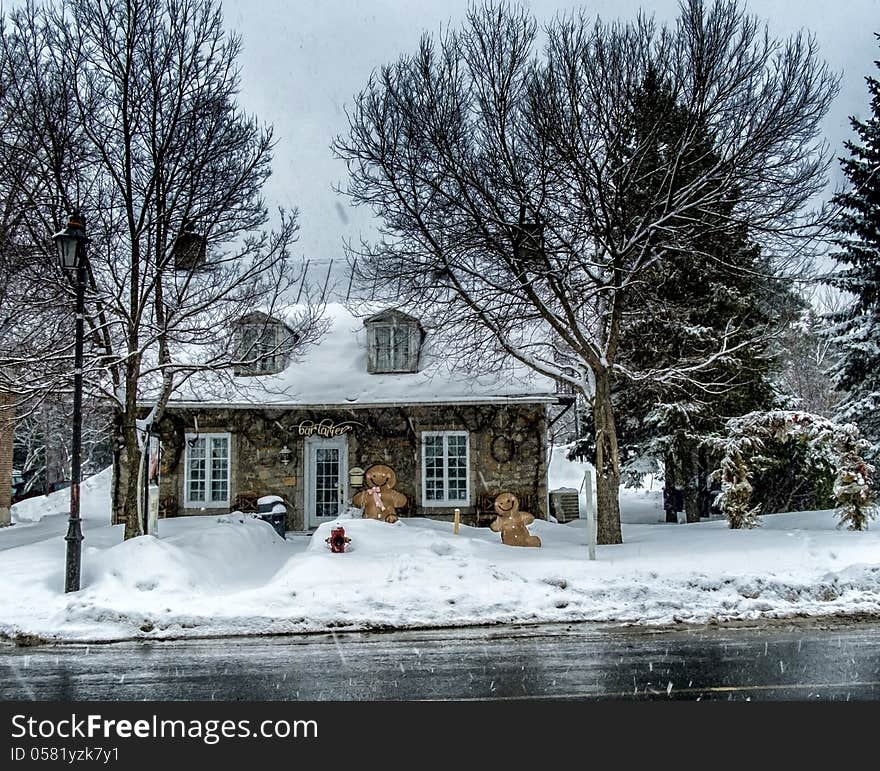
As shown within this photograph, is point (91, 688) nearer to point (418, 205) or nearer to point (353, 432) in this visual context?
point (418, 205)

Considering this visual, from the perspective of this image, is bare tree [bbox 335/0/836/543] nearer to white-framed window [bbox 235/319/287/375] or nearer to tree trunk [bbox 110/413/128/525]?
white-framed window [bbox 235/319/287/375]

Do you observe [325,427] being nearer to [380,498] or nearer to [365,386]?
[365,386]

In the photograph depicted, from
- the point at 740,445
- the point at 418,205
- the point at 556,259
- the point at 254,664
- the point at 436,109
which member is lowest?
the point at 254,664

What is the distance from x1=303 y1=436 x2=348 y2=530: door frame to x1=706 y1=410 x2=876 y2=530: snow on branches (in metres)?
9.00

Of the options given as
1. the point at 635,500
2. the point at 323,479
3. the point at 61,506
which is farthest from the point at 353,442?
the point at 635,500

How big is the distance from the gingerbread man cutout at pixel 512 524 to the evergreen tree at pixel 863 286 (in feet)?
36.6

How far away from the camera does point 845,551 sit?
1219 cm

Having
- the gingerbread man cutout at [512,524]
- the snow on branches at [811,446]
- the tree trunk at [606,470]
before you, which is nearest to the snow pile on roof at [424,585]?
the gingerbread man cutout at [512,524]

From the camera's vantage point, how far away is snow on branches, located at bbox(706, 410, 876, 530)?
14.2 metres

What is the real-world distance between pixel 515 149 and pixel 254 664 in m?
9.83

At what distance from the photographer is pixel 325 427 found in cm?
1953

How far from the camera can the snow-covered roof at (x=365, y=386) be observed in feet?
61.0

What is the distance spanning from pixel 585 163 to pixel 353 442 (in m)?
9.39

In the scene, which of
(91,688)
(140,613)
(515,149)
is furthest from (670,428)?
(91,688)
